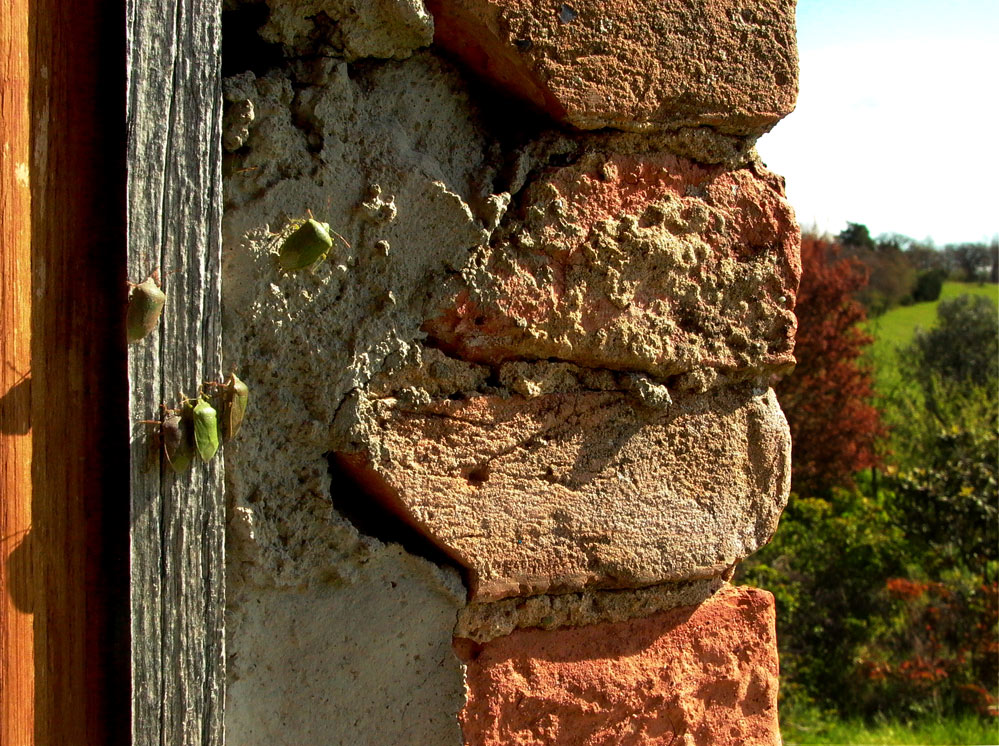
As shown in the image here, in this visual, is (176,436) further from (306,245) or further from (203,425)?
(306,245)

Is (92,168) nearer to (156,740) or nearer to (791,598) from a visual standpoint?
(156,740)

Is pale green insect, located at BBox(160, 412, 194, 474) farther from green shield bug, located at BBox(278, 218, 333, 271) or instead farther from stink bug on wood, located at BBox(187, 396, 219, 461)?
green shield bug, located at BBox(278, 218, 333, 271)

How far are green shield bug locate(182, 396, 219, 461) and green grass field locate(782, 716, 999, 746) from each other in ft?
18.2

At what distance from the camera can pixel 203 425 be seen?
1.09 metres

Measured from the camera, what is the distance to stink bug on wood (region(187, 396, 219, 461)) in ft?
3.58

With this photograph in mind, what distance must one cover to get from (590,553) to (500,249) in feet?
1.44

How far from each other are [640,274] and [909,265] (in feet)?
94.4

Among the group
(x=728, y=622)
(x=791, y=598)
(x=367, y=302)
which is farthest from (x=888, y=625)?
(x=367, y=302)

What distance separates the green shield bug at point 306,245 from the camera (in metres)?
1.17

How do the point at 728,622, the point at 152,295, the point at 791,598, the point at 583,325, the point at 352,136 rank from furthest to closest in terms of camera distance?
the point at 791,598 < the point at 728,622 < the point at 583,325 < the point at 352,136 < the point at 152,295

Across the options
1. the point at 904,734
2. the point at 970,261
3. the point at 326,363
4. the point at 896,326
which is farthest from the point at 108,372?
the point at 970,261

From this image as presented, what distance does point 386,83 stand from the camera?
1.33 metres

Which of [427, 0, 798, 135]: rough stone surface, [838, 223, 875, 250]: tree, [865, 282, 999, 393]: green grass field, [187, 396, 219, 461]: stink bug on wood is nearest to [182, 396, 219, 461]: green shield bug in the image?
[187, 396, 219, 461]: stink bug on wood

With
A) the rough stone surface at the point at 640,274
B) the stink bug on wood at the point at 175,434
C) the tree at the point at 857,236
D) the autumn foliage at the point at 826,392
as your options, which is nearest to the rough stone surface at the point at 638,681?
the rough stone surface at the point at 640,274
